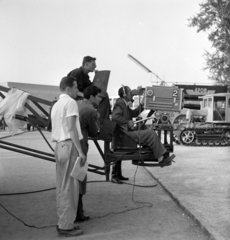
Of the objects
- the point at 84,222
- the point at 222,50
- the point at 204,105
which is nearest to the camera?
the point at 84,222

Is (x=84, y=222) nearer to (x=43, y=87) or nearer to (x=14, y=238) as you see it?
(x=14, y=238)

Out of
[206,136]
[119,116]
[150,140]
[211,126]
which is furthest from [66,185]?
[211,126]

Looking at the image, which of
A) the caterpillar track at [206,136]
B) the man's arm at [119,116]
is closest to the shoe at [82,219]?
the man's arm at [119,116]

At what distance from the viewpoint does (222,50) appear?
2988cm

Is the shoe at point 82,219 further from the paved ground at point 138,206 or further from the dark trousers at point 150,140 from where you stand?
the dark trousers at point 150,140

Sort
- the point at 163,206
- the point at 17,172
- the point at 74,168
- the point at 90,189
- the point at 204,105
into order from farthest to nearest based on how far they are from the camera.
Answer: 1. the point at 204,105
2. the point at 17,172
3. the point at 90,189
4. the point at 163,206
5. the point at 74,168

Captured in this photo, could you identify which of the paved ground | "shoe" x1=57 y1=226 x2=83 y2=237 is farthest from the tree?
"shoe" x1=57 y1=226 x2=83 y2=237

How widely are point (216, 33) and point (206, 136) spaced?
1225 centimetres

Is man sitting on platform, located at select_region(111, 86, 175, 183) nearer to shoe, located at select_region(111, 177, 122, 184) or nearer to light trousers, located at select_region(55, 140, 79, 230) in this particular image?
shoe, located at select_region(111, 177, 122, 184)

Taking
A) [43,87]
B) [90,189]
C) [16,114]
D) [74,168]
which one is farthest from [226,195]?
[43,87]

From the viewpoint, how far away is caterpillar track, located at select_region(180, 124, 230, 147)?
20828 mm

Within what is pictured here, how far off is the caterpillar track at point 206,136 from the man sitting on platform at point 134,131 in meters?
13.4

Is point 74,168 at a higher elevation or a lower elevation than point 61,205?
higher

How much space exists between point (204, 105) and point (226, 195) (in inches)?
660
